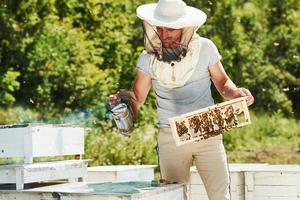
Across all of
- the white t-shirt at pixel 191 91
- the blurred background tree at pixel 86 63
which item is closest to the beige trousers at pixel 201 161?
the white t-shirt at pixel 191 91

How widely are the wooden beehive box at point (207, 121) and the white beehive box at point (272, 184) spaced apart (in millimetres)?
1113

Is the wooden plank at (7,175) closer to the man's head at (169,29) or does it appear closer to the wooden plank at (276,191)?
the man's head at (169,29)

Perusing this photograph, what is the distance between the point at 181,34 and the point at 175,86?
0.25m

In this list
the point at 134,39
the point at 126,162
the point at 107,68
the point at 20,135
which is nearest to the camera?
the point at 20,135

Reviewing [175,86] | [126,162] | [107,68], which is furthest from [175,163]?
[107,68]

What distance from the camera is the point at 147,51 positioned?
3053 mm

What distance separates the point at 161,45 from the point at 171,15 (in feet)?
0.49

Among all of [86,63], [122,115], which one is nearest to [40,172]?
[122,115]

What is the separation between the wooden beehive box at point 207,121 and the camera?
2818 mm

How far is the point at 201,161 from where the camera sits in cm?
305

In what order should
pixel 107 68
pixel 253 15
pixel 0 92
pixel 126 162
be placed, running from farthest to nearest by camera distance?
pixel 253 15 < pixel 107 68 < pixel 0 92 < pixel 126 162

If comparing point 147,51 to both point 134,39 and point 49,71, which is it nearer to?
point 49,71

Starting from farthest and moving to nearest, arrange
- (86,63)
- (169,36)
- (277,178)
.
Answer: (86,63), (277,178), (169,36)

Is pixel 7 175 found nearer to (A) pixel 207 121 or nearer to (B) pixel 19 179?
(B) pixel 19 179
